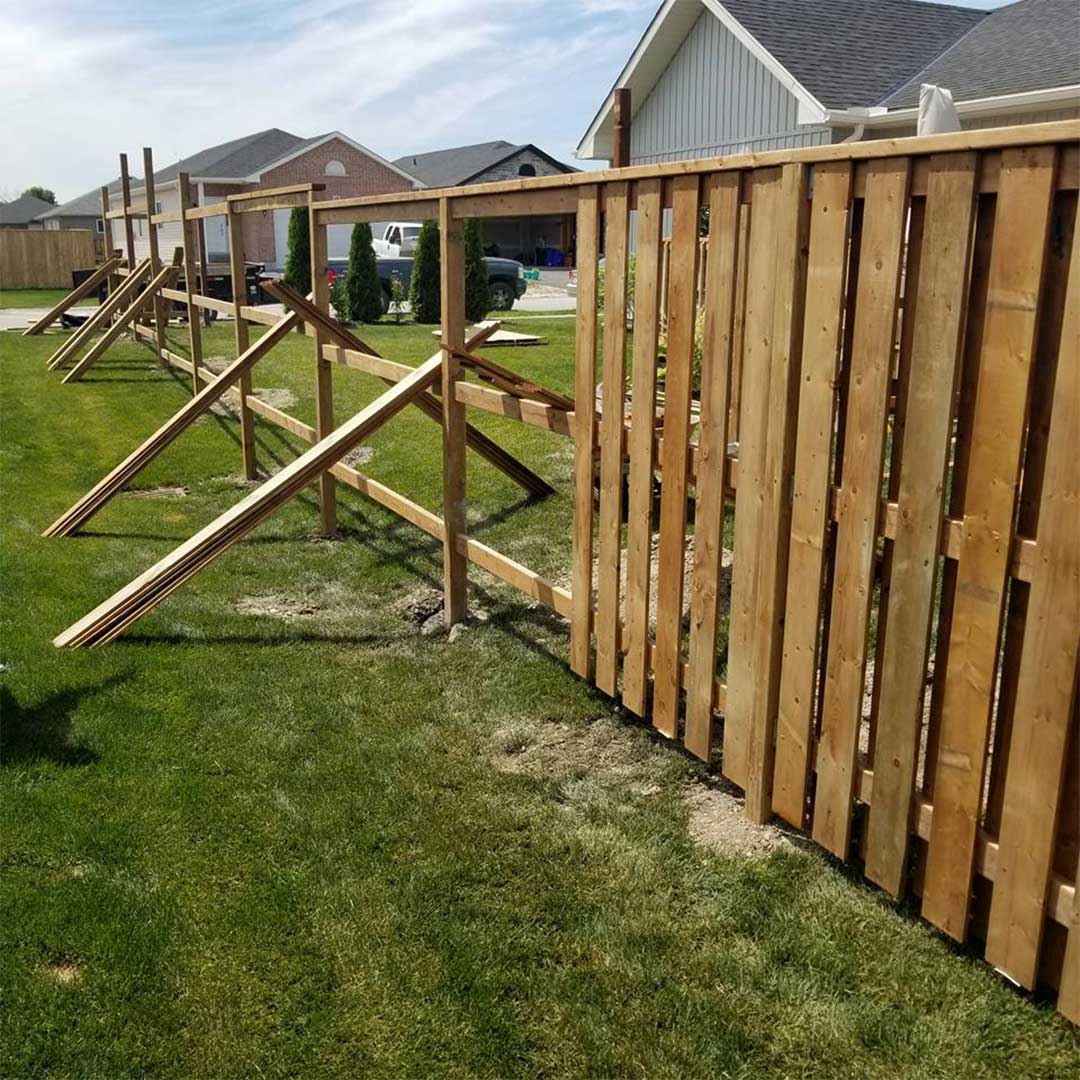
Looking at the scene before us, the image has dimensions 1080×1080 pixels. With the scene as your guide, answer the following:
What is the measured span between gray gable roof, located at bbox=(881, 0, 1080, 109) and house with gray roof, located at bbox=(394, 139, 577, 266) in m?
33.9

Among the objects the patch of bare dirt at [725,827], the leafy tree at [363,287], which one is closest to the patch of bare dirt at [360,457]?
the patch of bare dirt at [725,827]

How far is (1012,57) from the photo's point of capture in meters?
13.6

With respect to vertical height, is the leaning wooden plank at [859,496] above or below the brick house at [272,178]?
below

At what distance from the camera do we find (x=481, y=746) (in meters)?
4.37

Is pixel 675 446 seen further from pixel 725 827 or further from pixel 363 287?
pixel 363 287

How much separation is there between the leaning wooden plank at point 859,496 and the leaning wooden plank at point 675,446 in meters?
0.83

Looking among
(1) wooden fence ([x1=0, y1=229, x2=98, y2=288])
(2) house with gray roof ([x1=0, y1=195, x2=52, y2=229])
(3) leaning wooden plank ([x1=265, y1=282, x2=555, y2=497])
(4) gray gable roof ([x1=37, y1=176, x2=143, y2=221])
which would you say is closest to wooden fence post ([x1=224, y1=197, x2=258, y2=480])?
(3) leaning wooden plank ([x1=265, y1=282, x2=555, y2=497])

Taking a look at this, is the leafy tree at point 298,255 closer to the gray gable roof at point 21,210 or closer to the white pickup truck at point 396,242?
the white pickup truck at point 396,242

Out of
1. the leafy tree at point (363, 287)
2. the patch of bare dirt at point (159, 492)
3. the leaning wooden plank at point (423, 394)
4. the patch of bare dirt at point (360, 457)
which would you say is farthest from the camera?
the leafy tree at point (363, 287)

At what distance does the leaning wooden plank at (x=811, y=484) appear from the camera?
3014mm

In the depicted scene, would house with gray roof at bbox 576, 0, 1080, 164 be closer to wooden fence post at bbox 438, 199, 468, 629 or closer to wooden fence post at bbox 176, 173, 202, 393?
wooden fence post at bbox 176, 173, 202, 393

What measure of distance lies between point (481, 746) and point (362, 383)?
8795mm

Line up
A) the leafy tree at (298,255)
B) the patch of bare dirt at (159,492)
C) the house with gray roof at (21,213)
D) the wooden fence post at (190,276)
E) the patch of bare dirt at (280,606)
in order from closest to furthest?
the patch of bare dirt at (280,606) → the patch of bare dirt at (159,492) → the wooden fence post at (190,276) → the leafy tree at (298,255) → the house with gray roof at (21,213)

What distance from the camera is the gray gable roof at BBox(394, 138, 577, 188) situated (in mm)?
49219
